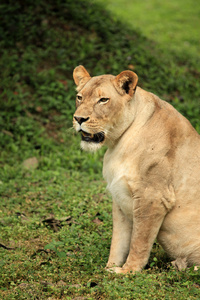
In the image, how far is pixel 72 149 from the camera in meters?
9.05

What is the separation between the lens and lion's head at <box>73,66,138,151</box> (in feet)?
15.3

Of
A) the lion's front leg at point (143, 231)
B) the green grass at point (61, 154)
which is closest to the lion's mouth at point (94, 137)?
the lion's front leg at point (143, 231)

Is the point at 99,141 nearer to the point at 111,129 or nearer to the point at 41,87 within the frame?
the point at 111,129

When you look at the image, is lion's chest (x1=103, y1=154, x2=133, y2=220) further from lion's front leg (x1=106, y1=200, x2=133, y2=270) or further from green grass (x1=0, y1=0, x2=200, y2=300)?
green grass (x1=0, y1=0, x2=200, y2=300)

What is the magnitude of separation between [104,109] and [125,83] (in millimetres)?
342

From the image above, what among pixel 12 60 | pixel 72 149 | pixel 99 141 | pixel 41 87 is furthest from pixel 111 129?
pixel 12 60

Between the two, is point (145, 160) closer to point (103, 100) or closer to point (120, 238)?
point (103, 100)

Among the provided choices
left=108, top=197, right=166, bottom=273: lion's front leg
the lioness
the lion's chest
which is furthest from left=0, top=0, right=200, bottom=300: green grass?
the lion's chest

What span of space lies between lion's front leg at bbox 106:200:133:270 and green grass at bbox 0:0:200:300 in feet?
0.76

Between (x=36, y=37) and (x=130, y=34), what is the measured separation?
104 inches

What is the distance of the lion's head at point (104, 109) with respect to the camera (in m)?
4.66

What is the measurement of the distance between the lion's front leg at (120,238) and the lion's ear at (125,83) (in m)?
1.28

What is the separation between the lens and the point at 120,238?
5.29 m

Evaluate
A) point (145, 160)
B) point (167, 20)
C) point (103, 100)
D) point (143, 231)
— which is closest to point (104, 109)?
point (103, 100)
